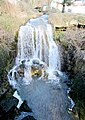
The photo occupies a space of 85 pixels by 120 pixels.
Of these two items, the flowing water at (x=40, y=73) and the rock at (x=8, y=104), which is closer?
the rock at (x=8, y=104)

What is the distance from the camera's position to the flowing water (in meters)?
13.6

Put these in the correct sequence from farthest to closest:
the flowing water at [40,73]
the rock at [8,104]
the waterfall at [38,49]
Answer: the waterfall at [38,49], the flowing water at [40,73], the rock at [8,104]

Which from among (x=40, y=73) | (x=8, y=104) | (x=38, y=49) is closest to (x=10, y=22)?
(x=38, y=49)

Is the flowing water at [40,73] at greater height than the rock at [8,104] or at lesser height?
lesser

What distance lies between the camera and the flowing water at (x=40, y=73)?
13.6 metres

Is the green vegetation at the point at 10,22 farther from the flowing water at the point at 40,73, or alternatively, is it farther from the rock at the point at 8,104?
the rock at the point at 8,104

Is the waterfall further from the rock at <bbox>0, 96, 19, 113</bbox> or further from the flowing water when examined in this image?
the rock at <bbox>0, 96, 19, 113</bbox>

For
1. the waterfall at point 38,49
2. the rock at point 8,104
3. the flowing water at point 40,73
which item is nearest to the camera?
the rock at point 8,104

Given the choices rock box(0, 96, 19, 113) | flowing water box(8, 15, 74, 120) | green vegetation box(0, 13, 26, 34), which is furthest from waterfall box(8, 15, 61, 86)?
rock box(0, 96, 19, 113)

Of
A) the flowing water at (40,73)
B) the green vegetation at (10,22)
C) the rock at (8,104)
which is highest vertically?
the green vegetation at (10,22)

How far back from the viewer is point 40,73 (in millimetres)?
18141

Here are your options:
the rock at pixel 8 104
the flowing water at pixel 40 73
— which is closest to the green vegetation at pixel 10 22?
the flowing water at pixel 40 73

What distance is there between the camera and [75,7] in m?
31.9

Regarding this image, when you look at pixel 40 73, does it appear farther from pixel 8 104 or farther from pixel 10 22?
pixel 8 104
